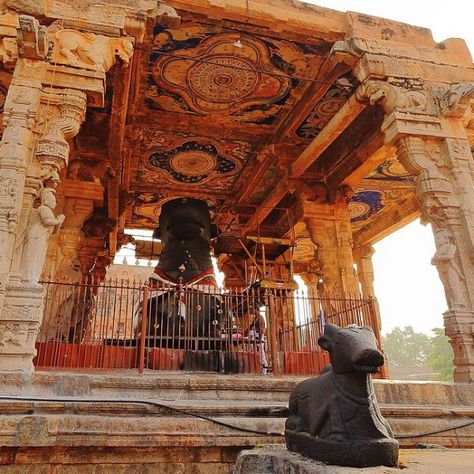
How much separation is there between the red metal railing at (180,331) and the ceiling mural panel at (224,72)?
4096 millimetres

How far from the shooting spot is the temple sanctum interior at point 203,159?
5.12 m

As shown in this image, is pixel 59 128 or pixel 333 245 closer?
pixel 59 128

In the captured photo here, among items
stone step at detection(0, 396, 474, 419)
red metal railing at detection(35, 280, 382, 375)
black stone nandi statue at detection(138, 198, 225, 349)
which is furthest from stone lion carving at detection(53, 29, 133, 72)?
stone step at detection(0, 396, 474, 419)

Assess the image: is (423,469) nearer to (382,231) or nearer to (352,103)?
(352,103)

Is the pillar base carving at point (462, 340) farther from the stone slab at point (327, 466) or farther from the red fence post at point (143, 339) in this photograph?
the red fence post at point (143, 339)

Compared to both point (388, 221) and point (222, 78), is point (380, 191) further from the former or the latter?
point (222, 78)

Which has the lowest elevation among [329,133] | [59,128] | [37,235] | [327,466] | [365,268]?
[327,466]

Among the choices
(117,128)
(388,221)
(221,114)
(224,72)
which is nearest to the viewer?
(117,128)

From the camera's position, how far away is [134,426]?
301 centimetres

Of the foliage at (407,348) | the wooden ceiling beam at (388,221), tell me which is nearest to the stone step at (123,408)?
the wooden ceiling beam at (388,221)

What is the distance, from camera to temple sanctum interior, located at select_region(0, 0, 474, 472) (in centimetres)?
512

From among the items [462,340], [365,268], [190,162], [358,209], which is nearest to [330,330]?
[462,340]

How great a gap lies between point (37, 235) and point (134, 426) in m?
2.65

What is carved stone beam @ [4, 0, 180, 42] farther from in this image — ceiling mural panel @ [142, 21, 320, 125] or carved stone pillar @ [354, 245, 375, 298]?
carved stone pillar @ [354, 245, 375, 298]
